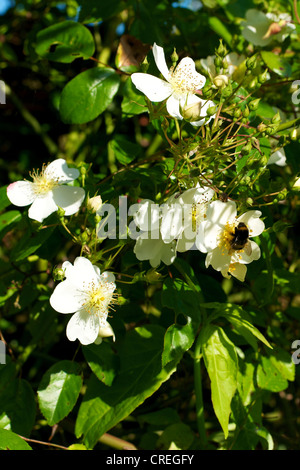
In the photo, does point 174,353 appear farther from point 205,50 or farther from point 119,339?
point 205,50

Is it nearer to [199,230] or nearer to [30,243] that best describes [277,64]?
[199,230]

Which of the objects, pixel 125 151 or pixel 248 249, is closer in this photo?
pixel 248 249

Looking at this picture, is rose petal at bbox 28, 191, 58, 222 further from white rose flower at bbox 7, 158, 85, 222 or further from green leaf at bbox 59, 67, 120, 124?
green leaf at bbox 59, 67, 120, 124

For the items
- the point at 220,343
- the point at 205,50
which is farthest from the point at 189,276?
the point at 205,50

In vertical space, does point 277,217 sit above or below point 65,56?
below

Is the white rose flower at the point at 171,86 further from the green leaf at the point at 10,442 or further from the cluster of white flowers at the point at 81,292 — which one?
the green leaf at the point at 10,442

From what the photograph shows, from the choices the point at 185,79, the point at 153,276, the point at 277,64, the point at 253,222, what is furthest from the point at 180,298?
the point at 277,64

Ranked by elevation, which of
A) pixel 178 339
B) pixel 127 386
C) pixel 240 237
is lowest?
pixel 127 386
